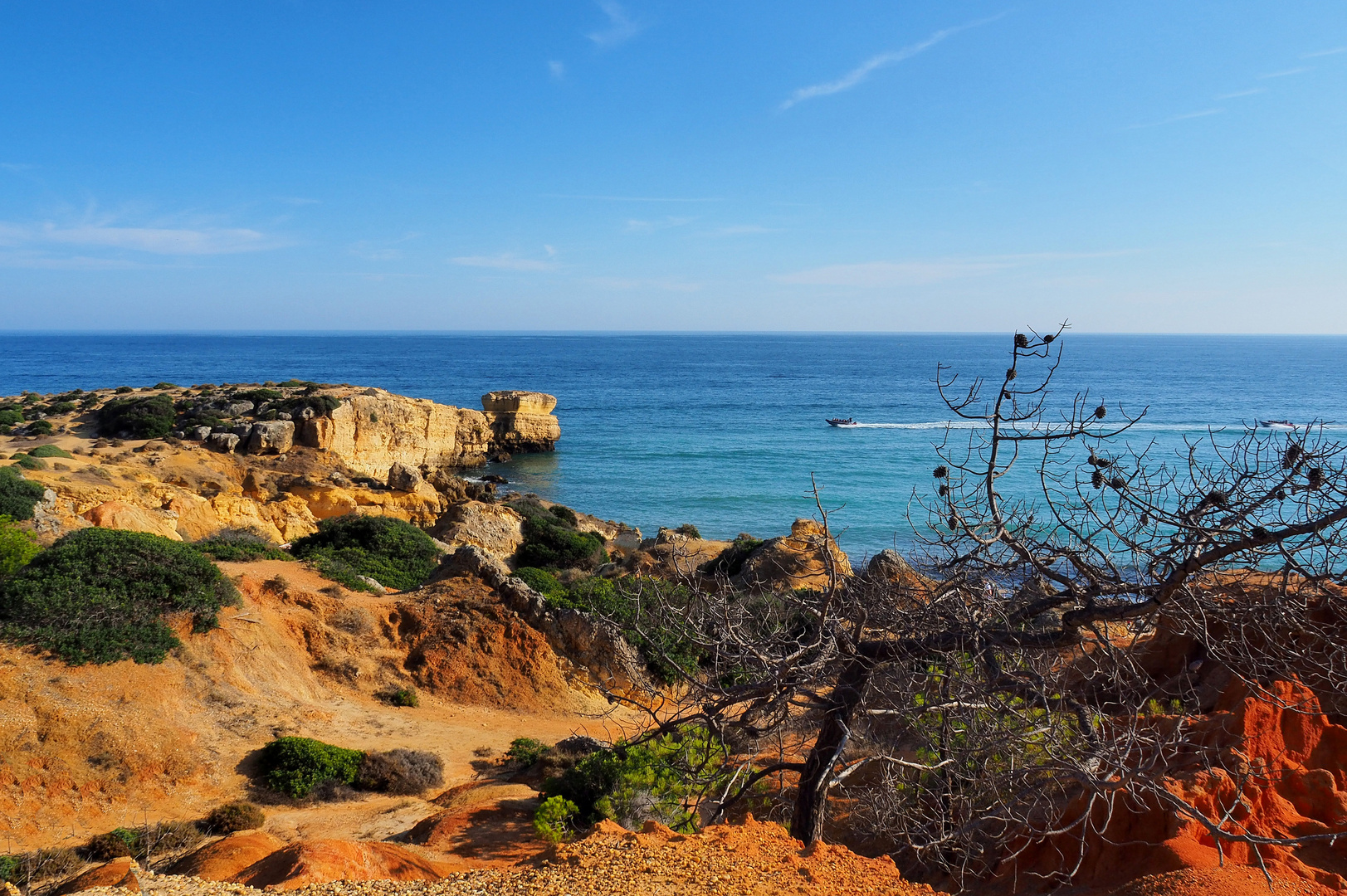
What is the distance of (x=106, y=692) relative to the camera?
11531 mm

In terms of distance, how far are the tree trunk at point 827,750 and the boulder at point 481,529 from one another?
2192cm

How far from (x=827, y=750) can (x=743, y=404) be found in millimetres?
82625

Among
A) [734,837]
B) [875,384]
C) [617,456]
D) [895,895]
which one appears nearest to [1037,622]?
[895,895]

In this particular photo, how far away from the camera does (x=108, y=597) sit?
41.2 ft

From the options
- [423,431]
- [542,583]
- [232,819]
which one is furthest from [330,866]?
[423,431]

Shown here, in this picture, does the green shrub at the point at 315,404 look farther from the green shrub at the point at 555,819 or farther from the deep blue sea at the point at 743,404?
the green shrub at the point at 555,819

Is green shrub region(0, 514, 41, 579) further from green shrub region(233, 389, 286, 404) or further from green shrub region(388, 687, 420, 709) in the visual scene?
green shrub region(233, 389, 286, 404)

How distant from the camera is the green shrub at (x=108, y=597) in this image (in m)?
11.9

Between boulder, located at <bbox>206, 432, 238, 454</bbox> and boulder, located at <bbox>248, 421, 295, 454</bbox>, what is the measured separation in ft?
2.45

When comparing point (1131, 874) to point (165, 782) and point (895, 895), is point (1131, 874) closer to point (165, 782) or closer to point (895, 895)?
point (895, 895)

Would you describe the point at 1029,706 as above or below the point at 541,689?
above

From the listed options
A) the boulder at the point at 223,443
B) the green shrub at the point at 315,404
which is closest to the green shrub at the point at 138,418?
the boulder at the point at 223,443

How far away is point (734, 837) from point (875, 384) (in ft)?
372

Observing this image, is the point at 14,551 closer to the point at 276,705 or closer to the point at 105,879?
the point at 276,705
